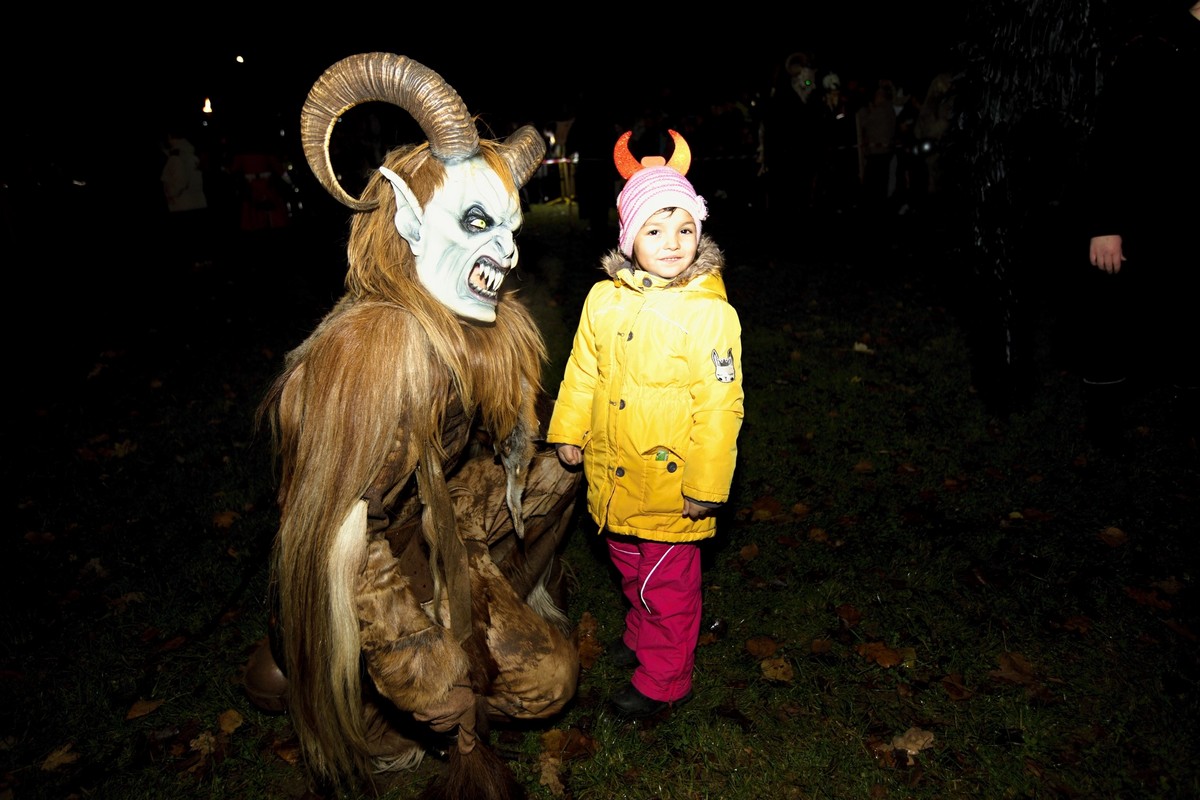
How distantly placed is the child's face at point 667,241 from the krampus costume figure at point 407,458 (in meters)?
0.46

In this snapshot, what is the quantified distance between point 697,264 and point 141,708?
3.03 m

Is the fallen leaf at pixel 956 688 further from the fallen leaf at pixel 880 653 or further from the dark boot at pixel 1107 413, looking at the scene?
the dark boot at pixel 1107 413

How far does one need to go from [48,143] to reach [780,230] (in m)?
13.3

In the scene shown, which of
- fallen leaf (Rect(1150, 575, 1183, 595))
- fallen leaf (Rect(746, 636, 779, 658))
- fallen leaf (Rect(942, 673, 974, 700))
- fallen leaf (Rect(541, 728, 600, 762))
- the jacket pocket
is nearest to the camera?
the jacket pocket

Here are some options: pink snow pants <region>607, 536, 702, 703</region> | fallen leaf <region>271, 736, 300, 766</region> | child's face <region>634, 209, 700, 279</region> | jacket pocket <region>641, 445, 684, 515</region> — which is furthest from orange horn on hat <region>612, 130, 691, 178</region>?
fallen leaf <region>271, 736, 300, 766</region>

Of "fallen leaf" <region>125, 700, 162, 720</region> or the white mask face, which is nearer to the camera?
the white mask face

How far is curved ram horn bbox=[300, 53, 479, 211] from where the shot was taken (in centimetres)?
221

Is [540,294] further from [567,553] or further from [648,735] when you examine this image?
[648,735]

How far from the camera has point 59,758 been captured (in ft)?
10.0

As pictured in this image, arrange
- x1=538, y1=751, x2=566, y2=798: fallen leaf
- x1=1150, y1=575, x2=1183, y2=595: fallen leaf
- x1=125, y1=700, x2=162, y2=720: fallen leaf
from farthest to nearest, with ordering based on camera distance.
Result: x1=1150, y1=575, x2=1183, y2=595: fallen leaf < x1=125, y1=700, x2=162, y2=720: fallen leaf < x1=538, y1=751, x2=566, y2=798: fallen leaf

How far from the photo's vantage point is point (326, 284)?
10.9 meters

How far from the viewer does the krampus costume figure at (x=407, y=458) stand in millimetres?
2275

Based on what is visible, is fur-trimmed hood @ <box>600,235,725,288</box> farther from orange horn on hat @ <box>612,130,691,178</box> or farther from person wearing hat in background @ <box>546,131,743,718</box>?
orange horn on hat @ <box>612,130,691,178</box>

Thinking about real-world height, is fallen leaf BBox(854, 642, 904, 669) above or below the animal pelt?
below
